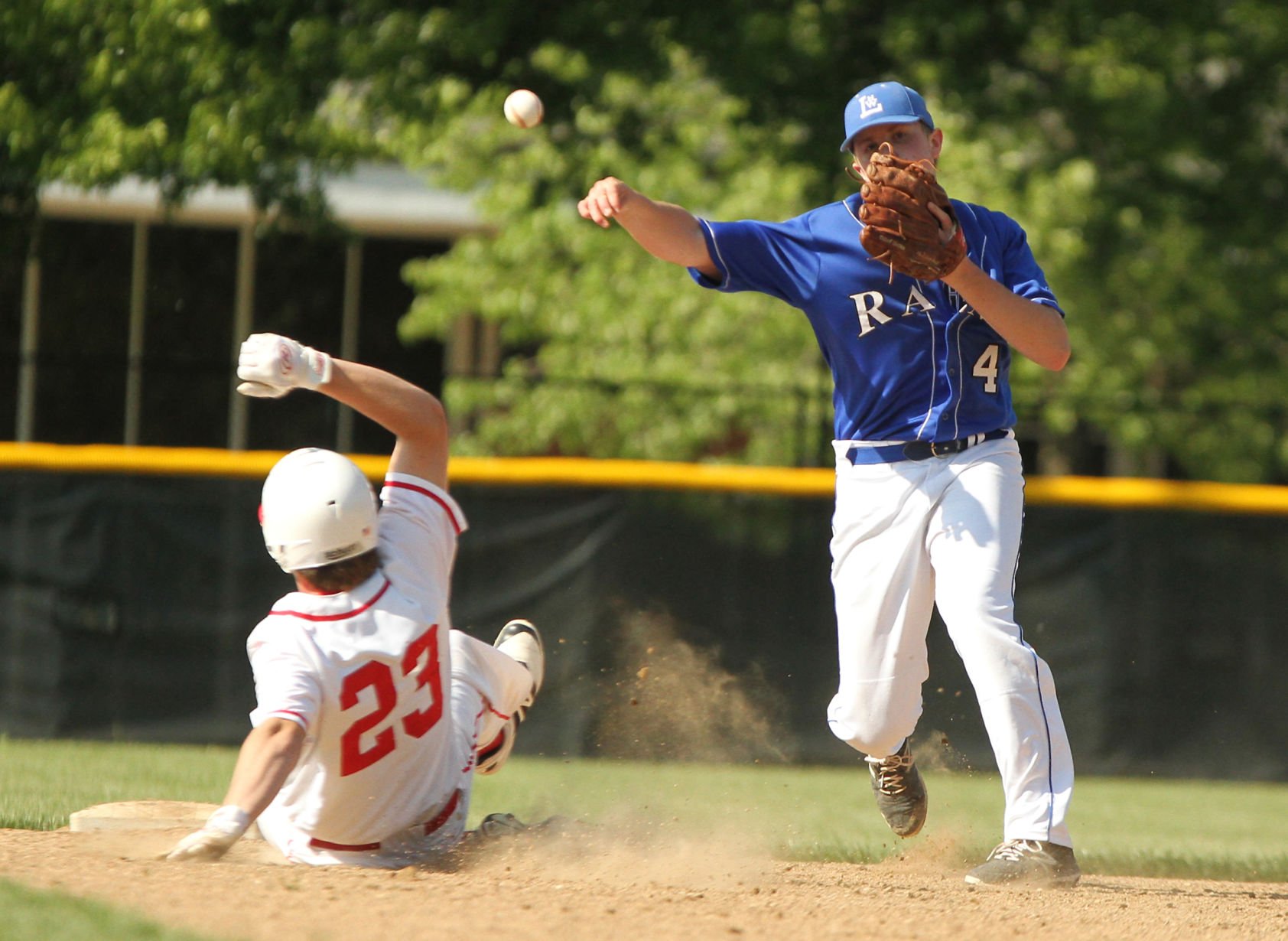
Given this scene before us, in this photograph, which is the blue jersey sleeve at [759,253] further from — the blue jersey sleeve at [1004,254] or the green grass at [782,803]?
the green grass at [782,803]

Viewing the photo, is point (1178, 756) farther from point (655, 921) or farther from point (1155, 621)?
point (655, 921)

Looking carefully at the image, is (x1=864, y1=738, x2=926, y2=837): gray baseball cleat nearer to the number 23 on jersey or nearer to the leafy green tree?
the number 23 on jersey

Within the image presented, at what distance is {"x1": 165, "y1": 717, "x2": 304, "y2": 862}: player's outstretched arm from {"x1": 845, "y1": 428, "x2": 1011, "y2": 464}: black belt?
71.1 inches

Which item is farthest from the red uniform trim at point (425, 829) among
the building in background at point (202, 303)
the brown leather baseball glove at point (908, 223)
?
the building in background at point (202, 303)

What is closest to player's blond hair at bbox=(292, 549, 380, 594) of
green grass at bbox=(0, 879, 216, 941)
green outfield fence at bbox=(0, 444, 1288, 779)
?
green grass at bbox=(0, 879, 216, 941)

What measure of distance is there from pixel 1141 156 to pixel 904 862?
9287 millimetres

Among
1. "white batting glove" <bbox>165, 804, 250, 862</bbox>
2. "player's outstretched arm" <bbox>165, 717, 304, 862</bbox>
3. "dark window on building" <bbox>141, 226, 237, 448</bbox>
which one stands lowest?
"white batting glove" <bbox>165, 804, 250, 862</bbox>

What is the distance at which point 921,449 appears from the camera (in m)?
4.40

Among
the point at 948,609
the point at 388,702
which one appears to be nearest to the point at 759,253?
the point at 948,609

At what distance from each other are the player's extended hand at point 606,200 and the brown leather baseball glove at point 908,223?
0.64m

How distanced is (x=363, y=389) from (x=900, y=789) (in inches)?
79.9

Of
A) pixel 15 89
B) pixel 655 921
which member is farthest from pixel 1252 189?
pixel 655 921

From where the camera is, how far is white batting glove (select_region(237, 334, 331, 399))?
13.0 ft

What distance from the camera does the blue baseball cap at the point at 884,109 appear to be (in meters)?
4.38
